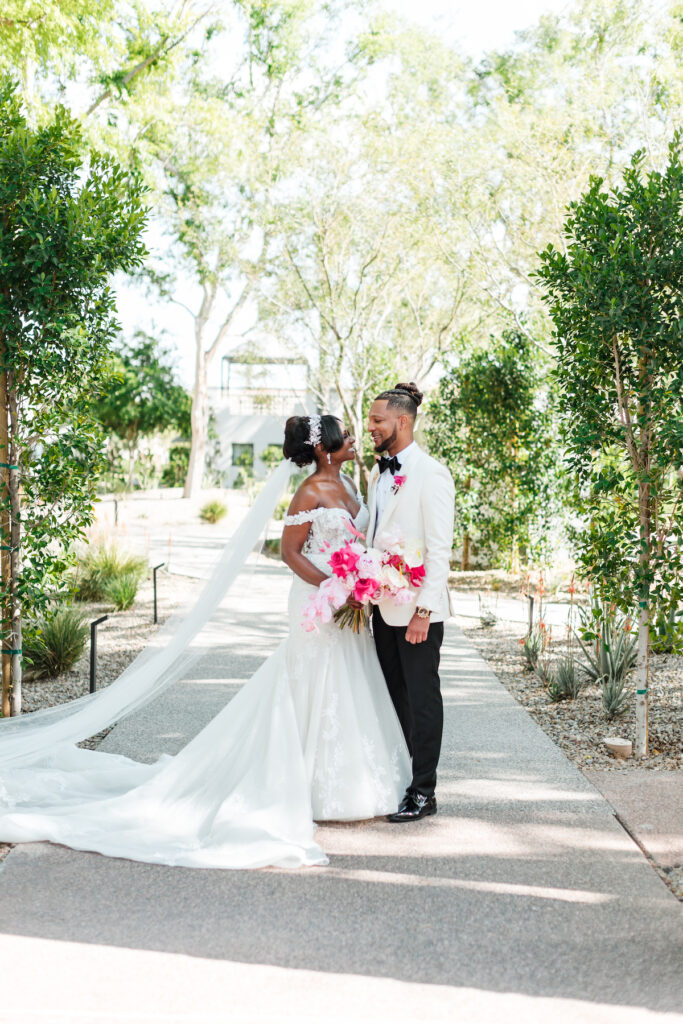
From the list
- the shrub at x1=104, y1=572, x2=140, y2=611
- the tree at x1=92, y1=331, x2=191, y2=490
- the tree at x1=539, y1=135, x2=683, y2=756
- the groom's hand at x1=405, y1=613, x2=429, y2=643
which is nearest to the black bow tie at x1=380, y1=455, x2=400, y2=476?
the groom's hand at x1=405, y1=613, x2=429, y2=643

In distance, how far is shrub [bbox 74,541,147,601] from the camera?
11.4m

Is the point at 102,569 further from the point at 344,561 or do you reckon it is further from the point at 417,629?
the point at 417,629

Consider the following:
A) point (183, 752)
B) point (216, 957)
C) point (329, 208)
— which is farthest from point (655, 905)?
point (329, 208)

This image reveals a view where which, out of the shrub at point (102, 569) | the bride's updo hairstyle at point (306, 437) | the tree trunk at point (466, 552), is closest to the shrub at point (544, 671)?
the bride's updo hairstyle at point (306, 437)

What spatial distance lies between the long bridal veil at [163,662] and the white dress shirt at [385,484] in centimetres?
56

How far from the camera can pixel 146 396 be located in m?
37.1

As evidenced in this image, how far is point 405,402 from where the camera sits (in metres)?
4.45

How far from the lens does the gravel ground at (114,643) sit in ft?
22.3

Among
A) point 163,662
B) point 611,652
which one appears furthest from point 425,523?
point 611,652

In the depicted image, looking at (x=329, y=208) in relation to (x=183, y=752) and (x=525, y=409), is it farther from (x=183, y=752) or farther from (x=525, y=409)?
(x=183, y=752)

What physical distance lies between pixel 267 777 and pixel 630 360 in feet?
11.0

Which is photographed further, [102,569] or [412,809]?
[102,569]

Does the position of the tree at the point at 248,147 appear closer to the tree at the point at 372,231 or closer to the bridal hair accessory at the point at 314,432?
the tree at the point at 372,231

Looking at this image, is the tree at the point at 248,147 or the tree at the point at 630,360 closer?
the tree at the point at 630,360
